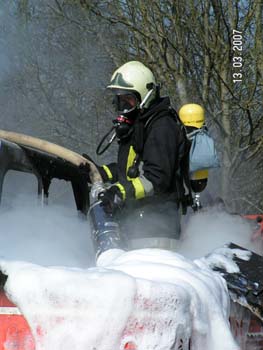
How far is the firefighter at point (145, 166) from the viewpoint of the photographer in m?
4.34

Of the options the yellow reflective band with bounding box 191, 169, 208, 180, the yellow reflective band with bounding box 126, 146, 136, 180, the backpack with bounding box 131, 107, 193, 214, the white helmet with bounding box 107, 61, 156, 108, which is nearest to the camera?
the backpack with bounding box 131, 107, 193, 214

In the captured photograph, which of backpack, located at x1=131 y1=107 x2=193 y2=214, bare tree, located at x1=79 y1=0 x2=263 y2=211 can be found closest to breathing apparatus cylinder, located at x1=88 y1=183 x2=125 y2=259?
backpack, located at x1=131 y1=107 x2=193 y2=214

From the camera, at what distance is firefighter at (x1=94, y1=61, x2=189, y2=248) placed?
4344 mm

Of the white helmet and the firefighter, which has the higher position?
the white helmet

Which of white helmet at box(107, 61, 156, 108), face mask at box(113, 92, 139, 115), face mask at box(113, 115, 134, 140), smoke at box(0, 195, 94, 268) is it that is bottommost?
smoke at box(0, 195, 94, 268)

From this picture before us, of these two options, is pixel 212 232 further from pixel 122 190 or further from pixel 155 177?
pixel 122 190

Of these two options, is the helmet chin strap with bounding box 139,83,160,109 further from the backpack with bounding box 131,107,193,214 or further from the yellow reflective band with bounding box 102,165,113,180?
the yellow reflective band with bounding box 102,165,113,180

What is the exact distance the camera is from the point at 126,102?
4754 millimetres

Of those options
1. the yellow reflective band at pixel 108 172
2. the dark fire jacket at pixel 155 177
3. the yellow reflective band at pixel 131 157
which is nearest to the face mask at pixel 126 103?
the dark fire jacket at pixel 155 177

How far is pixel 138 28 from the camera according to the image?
381 inches

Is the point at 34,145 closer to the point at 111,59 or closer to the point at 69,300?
the point at 69,300

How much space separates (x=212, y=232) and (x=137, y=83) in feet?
5.05

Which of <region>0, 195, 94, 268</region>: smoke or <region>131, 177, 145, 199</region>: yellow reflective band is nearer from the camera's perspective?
<region>0, 195, 94, 268</region>: smoke
